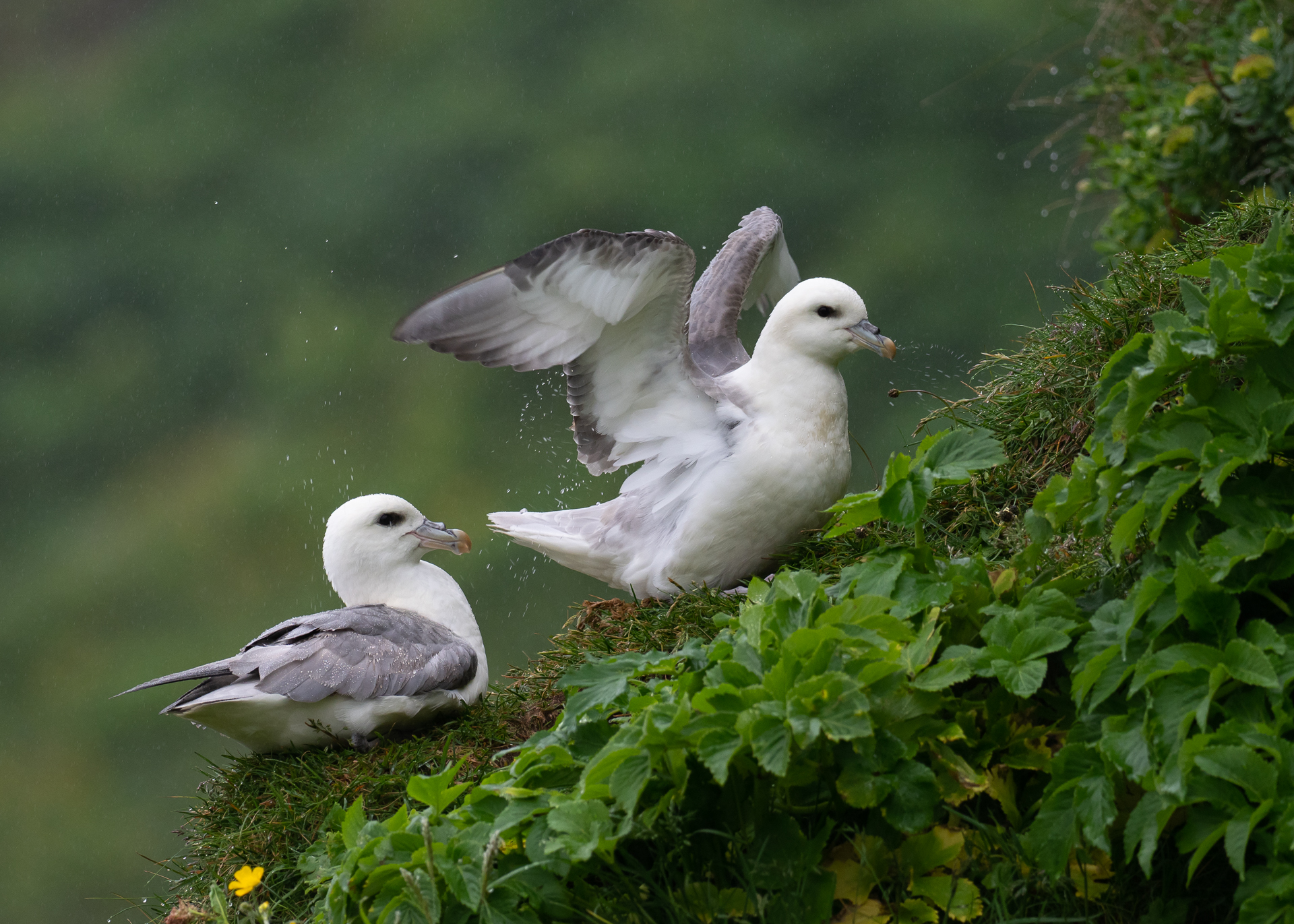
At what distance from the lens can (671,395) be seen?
180 inches

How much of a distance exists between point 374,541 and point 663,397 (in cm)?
112

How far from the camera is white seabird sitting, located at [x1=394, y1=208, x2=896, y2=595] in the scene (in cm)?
412

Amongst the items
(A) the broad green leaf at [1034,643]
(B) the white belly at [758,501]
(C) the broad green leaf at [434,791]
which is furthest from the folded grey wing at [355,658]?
(A) the broad green leaf at [1034,643]

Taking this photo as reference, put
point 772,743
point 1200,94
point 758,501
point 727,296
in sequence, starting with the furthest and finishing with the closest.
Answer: point 1200,94 < point 727,296 < point 758,501 < point 772,743

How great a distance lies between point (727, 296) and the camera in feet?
17.7

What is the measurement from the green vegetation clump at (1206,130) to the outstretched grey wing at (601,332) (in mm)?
2343

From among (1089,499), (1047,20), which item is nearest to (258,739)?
(1089,499)

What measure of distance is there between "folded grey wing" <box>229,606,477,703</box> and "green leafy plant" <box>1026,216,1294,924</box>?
2.25m

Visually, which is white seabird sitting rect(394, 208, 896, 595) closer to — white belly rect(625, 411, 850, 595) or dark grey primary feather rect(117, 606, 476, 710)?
white belly rect(625, 411, 850, 595)

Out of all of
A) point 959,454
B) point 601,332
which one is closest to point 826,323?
point 601,332

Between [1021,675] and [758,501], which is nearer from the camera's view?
[1021,675]

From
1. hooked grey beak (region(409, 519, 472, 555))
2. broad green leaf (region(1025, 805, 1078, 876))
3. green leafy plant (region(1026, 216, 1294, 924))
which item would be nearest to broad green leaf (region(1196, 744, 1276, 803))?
green leafy plant (region(1026, 216, 1294, 924))

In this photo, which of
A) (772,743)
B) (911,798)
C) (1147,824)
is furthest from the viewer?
(911,798)

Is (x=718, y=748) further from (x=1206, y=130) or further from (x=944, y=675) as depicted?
(x=1206, y=130)
